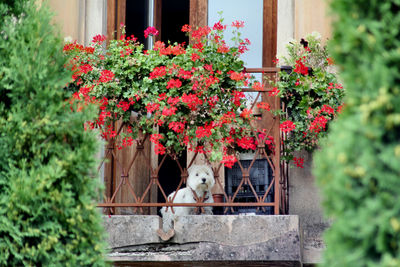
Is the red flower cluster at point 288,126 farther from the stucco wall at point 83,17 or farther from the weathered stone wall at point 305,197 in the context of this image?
the stucco wall at point 83,17

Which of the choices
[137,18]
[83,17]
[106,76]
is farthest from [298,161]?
[83,17]

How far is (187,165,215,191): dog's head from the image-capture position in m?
5.97

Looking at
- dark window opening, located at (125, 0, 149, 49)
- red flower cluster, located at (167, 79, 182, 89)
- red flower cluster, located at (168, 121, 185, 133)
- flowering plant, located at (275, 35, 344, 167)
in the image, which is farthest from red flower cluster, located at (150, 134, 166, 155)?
dark window opening, located at (125, 0, 149, 49)

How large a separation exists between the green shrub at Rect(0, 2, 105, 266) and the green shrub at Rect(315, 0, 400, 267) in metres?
1.56

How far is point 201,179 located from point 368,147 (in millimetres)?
3691

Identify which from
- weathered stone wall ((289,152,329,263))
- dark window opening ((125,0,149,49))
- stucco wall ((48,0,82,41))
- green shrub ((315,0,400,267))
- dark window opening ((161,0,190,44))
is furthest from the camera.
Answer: dark window opening ((161,0,190,44))

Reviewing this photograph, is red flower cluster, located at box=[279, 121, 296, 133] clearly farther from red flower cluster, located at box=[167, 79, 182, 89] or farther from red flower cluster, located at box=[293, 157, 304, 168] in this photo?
red flower cluster, located at box=[167, 79, 182, 89]

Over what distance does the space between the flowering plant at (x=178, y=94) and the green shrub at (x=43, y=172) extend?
184 centimetres

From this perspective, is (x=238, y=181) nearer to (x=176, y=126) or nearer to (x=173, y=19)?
(x=176, y=126)

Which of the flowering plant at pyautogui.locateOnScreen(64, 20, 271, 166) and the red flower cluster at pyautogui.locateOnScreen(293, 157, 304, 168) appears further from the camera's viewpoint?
the red flower cluster at pyautogui.locateOnScreen(293, 157, 304, 168)

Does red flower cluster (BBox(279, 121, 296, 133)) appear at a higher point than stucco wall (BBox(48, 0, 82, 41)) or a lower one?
lower

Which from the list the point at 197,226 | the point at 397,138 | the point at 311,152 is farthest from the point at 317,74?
the point at 397,138

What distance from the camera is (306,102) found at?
5766mm

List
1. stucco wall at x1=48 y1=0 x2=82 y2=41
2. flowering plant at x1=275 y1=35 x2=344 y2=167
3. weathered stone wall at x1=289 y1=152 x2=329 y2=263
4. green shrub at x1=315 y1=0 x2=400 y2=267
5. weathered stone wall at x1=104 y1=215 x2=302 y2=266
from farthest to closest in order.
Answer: stucco wall at x1=48 y1=0 x2=82 y2=41 → weathered stone wall at x1=289 y1=152 x2=329 y2=263 → flowering plant at x1=275 y1=35 x2=344 y2=167 → weathered stone wall at x1=104 y1=215 x2=302 y2=266 → green shrub at x1=315 y1=0 x2=400 y2=267
